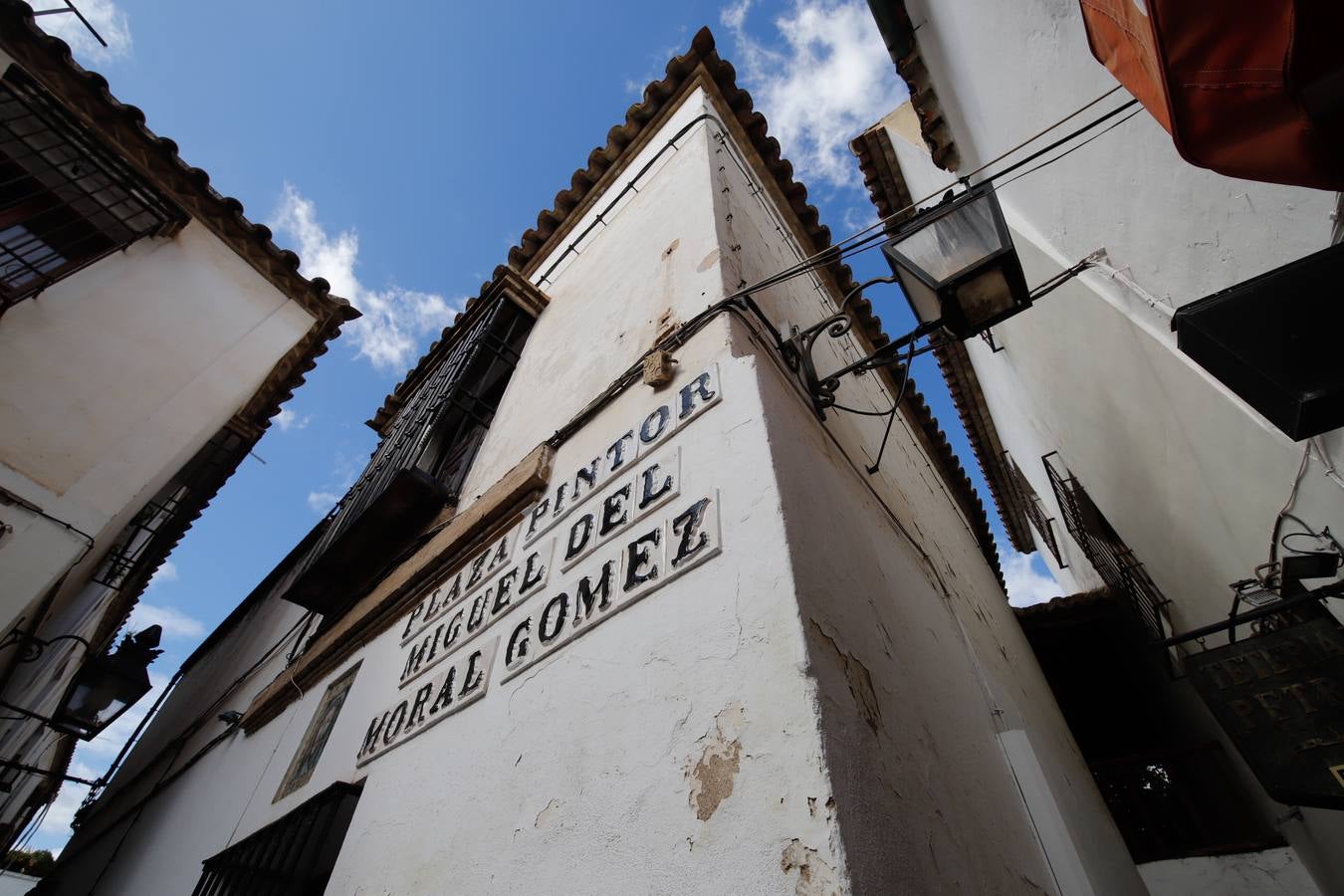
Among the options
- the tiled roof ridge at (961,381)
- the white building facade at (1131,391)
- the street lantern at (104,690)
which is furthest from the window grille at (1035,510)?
the street lantern at (104,690)

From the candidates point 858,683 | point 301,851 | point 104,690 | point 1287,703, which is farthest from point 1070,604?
point 104,690

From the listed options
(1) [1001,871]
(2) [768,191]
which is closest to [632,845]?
(1) [1001,871]

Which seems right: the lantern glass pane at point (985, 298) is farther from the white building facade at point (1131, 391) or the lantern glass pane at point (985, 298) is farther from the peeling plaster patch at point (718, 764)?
the peeling plaster patch at point (718, 764)

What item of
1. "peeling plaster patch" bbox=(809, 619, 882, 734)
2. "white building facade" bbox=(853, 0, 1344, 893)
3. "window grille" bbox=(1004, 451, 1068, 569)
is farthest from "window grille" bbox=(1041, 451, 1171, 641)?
"peeling plaster patch" bbox=(809, 619, 882, 734)

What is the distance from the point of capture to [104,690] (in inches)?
218

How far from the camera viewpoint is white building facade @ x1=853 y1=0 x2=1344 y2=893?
2.51 metres

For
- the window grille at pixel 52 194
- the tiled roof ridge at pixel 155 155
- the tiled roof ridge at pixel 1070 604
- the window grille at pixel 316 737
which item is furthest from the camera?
the tiled roof ridge at pixel 1070 604

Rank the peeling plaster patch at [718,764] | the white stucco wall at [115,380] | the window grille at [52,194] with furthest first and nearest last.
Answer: the window grille at [52,194], the white stucco wall at [115,380], the peeling plaster patch at [718,764]

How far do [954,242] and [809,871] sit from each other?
2.29 metres

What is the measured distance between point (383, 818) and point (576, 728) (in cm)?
120

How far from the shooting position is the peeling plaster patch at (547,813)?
1600 mm

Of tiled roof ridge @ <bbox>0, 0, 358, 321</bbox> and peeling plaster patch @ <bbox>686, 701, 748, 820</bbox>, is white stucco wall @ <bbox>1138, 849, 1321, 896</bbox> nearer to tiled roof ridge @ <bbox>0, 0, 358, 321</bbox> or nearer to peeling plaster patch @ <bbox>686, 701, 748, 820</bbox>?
peeling plaster patch @ <bbox>686, 701, 748, 820</bbox>

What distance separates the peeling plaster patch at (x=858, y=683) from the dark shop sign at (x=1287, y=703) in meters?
2.04

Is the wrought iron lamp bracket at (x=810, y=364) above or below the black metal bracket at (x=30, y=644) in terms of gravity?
below
